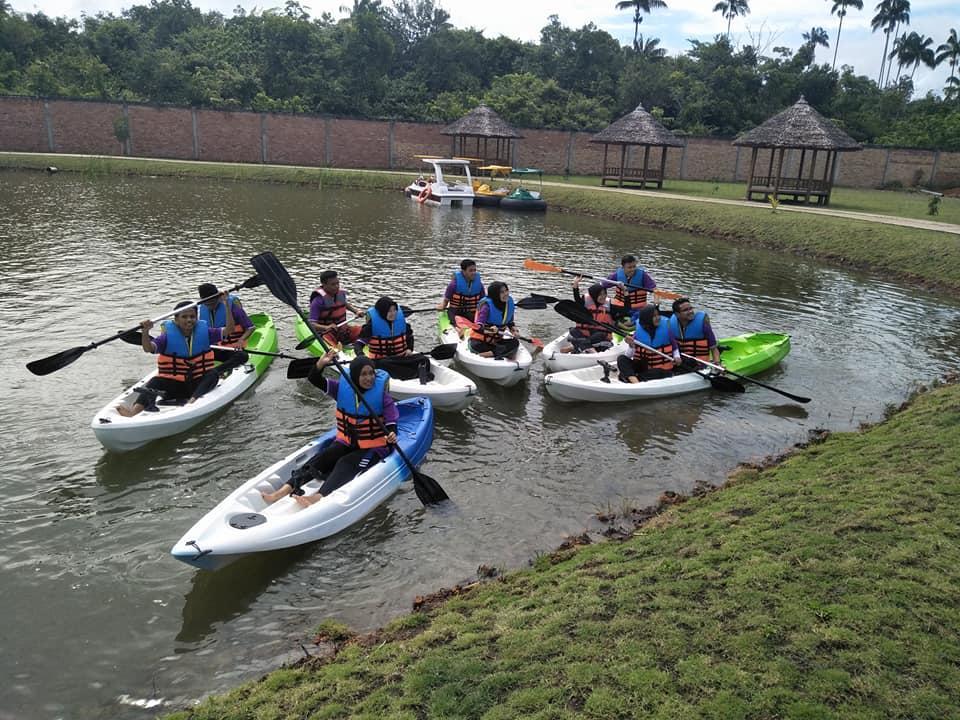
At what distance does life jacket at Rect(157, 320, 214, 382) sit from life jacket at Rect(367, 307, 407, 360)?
86.4 inches

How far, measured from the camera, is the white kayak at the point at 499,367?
10.4m

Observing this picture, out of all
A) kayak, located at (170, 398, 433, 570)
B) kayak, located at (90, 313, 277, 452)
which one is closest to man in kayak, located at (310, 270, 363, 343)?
kayak, located at (90, 313, 277, 452)

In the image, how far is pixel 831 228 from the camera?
23531 millimetres

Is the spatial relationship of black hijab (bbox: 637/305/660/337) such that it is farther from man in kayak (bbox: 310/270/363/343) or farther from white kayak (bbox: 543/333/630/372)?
man in kayak (bbox: 310/270/363/343)

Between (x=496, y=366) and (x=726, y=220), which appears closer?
(x=496, y=366)

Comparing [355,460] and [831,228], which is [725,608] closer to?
[355,460]

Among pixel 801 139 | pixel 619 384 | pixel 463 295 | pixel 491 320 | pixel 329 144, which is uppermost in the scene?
pixel 801 139

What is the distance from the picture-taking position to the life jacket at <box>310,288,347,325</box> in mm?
11305

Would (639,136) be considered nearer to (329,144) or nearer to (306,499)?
(329,144)

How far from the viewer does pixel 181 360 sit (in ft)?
29.3

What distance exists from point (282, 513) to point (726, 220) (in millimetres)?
23322

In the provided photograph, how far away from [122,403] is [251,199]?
24.1 metres

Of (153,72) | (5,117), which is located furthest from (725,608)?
(153,72)

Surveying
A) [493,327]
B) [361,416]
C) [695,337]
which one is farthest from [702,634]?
[493,327]
